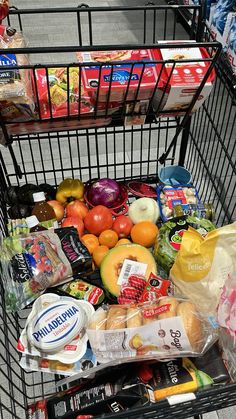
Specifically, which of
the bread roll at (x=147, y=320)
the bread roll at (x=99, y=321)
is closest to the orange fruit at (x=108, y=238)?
the bread roll at (x=99, y=321)

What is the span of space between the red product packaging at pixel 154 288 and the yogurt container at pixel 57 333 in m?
0.17

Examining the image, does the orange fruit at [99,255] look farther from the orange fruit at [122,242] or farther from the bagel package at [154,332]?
the bagel package at [154,332]

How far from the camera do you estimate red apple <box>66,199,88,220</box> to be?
150cm

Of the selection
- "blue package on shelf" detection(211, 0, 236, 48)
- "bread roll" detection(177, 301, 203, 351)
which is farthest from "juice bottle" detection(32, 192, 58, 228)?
"blue package on shelf" detection(211, 0, 236, 48)

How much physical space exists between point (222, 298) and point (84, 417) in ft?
1.26

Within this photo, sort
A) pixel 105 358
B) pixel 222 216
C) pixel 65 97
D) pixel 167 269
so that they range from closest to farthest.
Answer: pixel 105 358
pixel 65 97
pixel 167 269
pixel 222 216

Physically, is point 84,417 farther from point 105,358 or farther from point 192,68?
point 192,68

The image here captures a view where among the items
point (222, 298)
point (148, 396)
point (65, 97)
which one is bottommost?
point (148, 396)

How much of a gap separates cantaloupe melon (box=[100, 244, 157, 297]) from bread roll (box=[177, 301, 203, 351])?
1.03 feet

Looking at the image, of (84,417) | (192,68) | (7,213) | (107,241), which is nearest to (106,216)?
(107,241)

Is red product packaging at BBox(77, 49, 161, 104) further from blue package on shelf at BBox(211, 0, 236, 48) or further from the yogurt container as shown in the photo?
blue package on shelf at BBox(211, 0, 236, 48)

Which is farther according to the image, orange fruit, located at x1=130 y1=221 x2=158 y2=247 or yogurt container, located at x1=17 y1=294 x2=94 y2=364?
orange fruit, located at x1=130 y1=221 x2=158 y2=247

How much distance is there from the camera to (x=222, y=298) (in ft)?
3.09

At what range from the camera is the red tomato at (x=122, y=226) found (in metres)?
1.47
